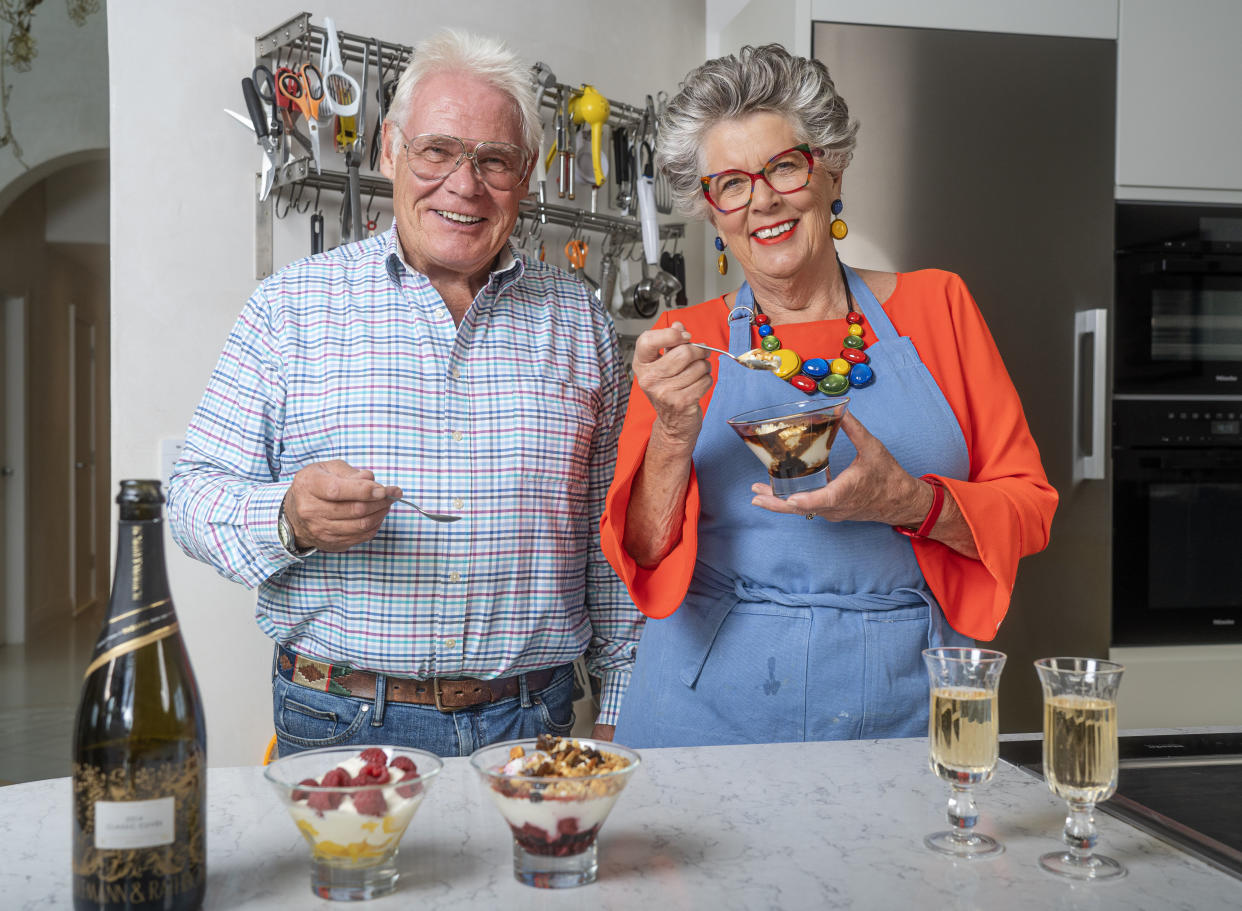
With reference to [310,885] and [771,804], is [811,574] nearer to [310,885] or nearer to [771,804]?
[771,804]

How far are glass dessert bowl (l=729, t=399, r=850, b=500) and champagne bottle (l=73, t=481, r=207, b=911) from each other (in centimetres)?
73

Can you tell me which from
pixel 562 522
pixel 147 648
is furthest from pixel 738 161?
pixel 147 648

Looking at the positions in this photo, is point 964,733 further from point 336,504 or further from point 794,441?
point 336,504

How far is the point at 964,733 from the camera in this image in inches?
36.4

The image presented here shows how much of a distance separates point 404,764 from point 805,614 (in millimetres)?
758

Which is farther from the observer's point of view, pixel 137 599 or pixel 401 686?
pixel 401 686

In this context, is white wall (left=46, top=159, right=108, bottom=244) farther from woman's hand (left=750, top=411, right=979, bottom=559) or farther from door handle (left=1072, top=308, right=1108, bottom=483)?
woman's hand (left=750, top=411, right=979, bottom=559)

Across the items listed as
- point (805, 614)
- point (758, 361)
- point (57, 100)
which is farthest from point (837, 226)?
point (57, 100)

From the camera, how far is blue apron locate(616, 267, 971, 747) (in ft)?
4.85

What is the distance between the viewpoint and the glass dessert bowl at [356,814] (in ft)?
2.64

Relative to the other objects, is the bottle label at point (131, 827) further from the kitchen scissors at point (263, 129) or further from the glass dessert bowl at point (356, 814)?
the kitchen scissors at point (263, 129)

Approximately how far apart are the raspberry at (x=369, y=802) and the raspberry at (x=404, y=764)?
48 millimetres

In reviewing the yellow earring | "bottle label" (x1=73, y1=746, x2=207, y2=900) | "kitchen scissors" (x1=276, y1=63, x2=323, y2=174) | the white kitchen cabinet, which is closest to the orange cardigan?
the yellow earring

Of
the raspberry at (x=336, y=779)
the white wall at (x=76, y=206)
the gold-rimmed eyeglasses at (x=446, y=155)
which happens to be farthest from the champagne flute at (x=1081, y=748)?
the white wall at (x=76, y=206)
